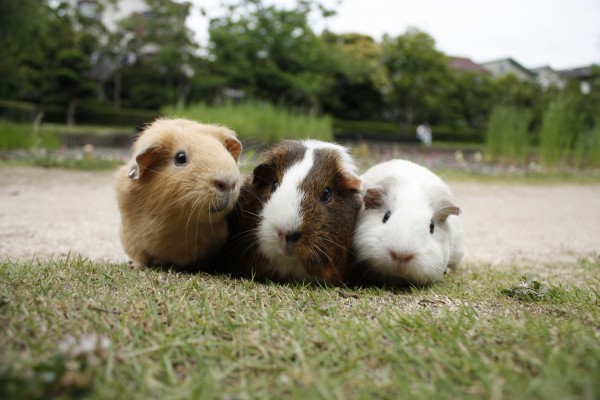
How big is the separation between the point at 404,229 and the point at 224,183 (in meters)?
1.03

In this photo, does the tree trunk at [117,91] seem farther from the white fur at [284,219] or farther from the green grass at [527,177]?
the white fur at [284,219]

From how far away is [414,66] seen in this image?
3123 cm

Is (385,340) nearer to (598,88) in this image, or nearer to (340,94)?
(598,88)

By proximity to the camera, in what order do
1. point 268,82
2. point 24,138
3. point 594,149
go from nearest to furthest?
point 24,138 < point 594,149 < point 268,82

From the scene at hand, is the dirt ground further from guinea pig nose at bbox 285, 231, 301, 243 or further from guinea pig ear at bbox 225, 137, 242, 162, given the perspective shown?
guinea pig nose at bbox 285, 231, 301, 243

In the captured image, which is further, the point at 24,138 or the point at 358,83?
the point at 358,83

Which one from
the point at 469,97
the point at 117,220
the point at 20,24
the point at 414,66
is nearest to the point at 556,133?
the point at 117,220

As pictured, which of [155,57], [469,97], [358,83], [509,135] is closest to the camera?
[509,135]

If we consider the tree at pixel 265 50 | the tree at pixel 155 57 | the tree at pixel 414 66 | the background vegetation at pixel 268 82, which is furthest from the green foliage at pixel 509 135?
the tree at pixel 414 66

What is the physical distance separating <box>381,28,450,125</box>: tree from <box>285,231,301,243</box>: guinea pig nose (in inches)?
1193

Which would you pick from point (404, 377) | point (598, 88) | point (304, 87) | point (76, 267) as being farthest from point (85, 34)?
point (404, 377)

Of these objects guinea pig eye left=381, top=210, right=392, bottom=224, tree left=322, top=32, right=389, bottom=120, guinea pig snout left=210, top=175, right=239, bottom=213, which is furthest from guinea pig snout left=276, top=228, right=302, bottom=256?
tree left=322, top=32, right=389, bottom=120

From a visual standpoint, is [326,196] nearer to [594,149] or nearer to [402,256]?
[402,256]

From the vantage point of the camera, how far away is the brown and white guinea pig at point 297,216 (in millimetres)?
2365
